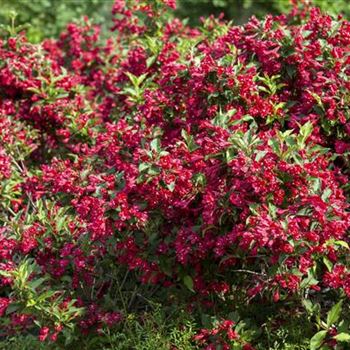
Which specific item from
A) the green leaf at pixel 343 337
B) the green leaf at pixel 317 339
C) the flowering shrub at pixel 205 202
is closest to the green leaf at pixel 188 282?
the flowering shrub at pixel 205 202

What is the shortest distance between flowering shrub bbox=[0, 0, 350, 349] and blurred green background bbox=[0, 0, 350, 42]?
6.73m

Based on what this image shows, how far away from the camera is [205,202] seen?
3.61 meters

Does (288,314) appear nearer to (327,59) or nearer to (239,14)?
(327,59)

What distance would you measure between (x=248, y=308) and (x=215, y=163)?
100 centimetres

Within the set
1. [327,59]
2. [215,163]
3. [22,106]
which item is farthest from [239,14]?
[215,163]

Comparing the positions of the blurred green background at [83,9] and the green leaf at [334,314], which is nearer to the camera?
the green leaf at [334,314]

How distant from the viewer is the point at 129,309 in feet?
14.8

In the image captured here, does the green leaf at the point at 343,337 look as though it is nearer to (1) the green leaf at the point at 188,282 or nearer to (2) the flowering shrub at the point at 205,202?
(2) the flowering shrub at the point at 205,202

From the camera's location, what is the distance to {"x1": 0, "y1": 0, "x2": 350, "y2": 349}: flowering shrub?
11.8ft

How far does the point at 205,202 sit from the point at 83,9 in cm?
928

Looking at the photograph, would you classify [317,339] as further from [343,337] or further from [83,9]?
[83,9]

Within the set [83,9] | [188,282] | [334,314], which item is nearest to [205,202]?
[188,282]

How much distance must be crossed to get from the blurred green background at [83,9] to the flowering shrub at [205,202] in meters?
6.73

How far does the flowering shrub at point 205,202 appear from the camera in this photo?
3.59 meters
